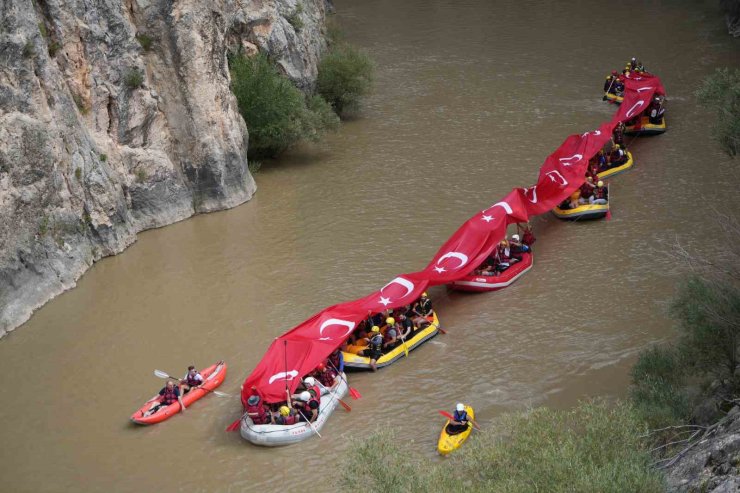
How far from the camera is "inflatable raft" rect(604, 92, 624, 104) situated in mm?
35122

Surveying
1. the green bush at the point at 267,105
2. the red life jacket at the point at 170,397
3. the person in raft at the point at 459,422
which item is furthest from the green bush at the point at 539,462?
the green bush at the point at 267,105

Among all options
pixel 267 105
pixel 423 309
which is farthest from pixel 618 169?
pixel 267 105

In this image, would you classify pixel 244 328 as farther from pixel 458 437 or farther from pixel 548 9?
pixel 548 9

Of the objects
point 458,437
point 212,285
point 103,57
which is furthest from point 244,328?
point 103,57

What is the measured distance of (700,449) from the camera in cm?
1100

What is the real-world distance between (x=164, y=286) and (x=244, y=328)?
3475 millimetres

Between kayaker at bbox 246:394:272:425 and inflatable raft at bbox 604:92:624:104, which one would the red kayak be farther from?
inflatable raft at bbox 604:92:624:104

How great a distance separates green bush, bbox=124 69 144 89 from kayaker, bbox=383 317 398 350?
11.9m

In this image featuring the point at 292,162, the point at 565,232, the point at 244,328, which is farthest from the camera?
the point at 292,162

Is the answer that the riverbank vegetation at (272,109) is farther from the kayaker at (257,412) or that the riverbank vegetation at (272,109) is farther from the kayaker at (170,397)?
the kayaker at (257,412)

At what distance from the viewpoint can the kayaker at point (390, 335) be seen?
20438 millimetres

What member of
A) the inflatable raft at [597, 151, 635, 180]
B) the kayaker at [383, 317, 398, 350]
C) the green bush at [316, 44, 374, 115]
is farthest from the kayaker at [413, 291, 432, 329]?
the green bush at [316, 44, 374, 115]

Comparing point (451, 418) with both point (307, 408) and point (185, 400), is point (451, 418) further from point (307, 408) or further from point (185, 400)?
point (185, 400)

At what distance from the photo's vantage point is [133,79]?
2672 centimetres
